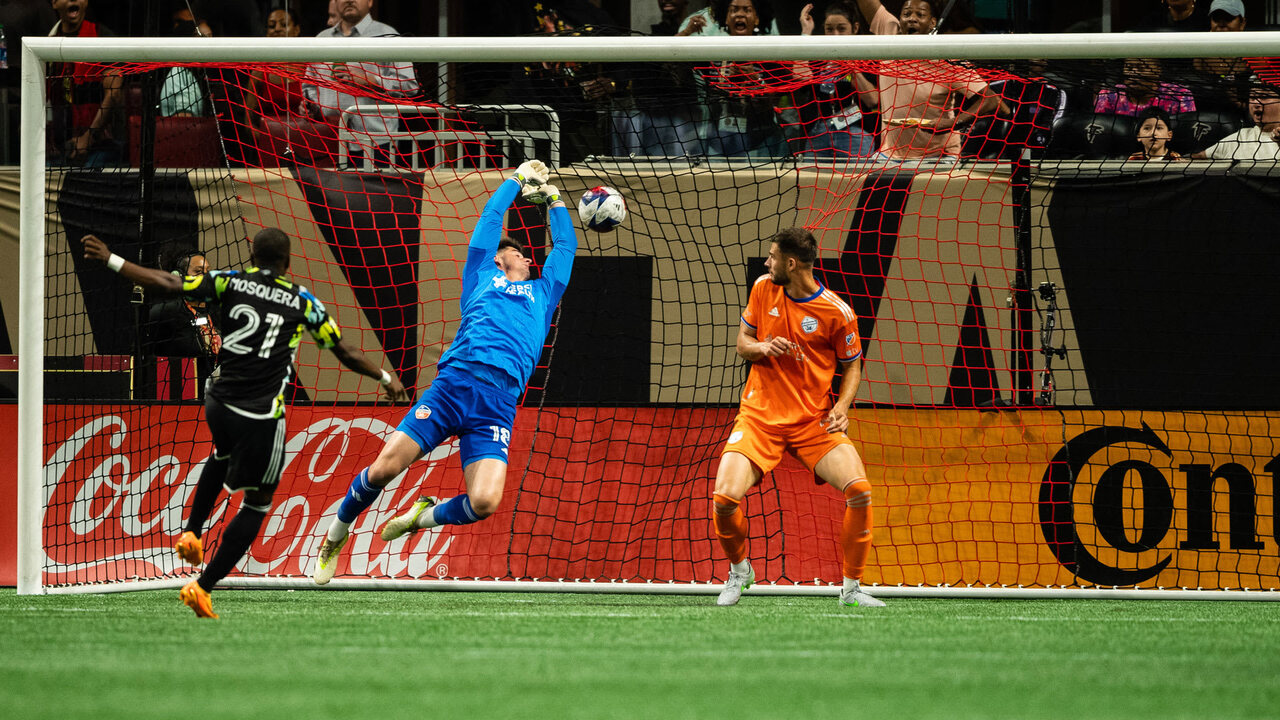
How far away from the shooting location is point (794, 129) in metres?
10.2

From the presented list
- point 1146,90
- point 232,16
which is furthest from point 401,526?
point 232,16

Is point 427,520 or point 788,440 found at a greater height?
point 788,440

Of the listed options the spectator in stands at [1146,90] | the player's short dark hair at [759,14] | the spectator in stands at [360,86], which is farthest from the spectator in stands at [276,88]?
the spectator in stands at [1146,90]

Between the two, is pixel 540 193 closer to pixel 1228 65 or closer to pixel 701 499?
pixel 701 499

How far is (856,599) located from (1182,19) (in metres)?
6.16

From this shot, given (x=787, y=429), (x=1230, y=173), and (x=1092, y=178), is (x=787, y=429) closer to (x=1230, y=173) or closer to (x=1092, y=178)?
(x=1092, y=178)

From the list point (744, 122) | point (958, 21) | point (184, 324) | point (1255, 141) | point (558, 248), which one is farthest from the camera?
point (958, 21)

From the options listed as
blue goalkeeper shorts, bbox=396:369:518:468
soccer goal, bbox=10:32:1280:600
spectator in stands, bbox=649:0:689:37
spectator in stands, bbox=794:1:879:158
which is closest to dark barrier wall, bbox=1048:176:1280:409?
soccer goal, bbox=10:32:1280:600

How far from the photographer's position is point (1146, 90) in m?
8.01

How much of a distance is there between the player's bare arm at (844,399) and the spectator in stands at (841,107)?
7.54 feet

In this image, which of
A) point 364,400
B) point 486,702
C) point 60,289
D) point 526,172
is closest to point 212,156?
point 60,289

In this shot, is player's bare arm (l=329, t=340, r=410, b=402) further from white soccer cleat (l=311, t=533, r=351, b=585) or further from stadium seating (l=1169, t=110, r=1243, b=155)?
stadium seating (l=1169, t=110, r=1243, b=155)

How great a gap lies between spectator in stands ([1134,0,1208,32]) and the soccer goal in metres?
1.27

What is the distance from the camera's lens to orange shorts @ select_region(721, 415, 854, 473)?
6.93m
